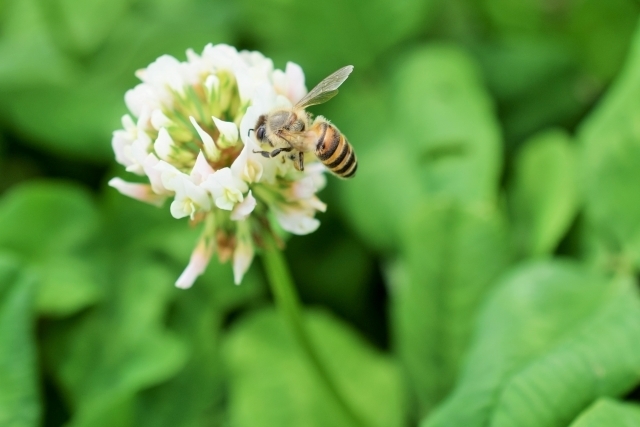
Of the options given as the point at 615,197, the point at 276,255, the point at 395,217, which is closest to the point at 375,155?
A: the point at 395,217

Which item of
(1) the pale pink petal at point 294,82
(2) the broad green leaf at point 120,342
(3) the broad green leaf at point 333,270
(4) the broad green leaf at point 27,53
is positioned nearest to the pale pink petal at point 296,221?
(1) the pale pink petal at point 294,82

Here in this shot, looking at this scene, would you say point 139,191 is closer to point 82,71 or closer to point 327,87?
point 327,87

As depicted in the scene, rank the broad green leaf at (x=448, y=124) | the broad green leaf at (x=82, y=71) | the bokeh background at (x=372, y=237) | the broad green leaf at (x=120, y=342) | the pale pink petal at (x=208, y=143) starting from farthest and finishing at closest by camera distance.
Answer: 1. the broad green leaf at (x=82, y=71)
2. the broad green leaf at (x=448, y=124)
3. the broad green leaf at (x=120, y=342)
4. the bokeh background at (x=372, y=237)
5. the pale pink petal at (x=208, y=143)

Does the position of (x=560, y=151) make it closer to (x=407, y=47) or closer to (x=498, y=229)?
(x=498, y=229)

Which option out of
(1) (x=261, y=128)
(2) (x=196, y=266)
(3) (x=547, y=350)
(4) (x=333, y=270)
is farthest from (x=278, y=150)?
(4) (x=333, y=270)

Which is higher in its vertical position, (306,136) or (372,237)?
(306,136)

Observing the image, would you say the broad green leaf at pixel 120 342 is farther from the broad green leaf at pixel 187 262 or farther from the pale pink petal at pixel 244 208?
the pale pink petal at pixel 244 208
